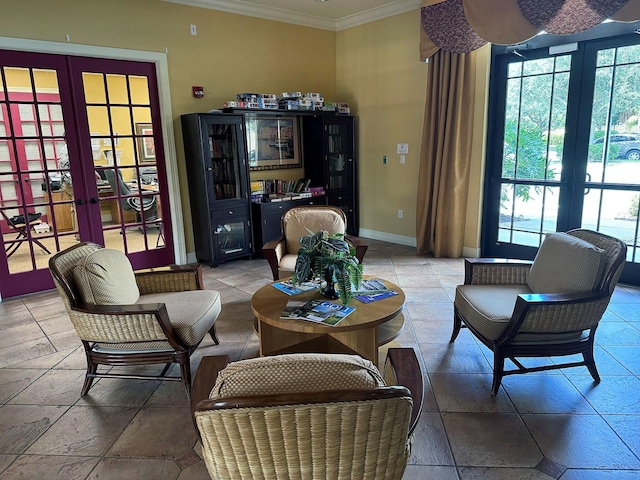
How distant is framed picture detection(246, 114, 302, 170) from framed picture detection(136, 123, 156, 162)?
1090mm

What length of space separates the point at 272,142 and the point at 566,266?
157 inches

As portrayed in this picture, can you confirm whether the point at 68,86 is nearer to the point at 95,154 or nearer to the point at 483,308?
the point at 95,154

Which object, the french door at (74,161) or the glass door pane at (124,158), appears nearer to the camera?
the french door at (74,161)

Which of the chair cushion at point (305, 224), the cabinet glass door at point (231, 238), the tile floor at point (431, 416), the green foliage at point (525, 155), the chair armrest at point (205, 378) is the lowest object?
the tile floor at point (431, 416)

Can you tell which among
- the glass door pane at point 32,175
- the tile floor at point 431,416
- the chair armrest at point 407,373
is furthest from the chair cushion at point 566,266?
the glass door pane at point 32,175

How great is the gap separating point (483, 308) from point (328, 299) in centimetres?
89

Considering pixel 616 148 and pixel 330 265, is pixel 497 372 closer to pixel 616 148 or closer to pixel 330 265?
pixel 330 265

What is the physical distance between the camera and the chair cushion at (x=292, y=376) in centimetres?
109

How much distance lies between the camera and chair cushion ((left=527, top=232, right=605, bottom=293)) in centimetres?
237

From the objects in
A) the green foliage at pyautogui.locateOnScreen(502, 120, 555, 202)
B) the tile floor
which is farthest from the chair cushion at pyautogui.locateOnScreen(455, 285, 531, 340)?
the green foliage at pyautogui.locateOnScreen(502, 120, 555, 202)

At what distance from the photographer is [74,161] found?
432 centimetres

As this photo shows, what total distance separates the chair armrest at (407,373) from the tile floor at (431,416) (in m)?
0.50

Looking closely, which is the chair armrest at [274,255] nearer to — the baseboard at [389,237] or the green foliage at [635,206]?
the baseboard at [389,237]

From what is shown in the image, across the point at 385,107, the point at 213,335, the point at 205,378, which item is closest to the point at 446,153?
the point at 385,107
